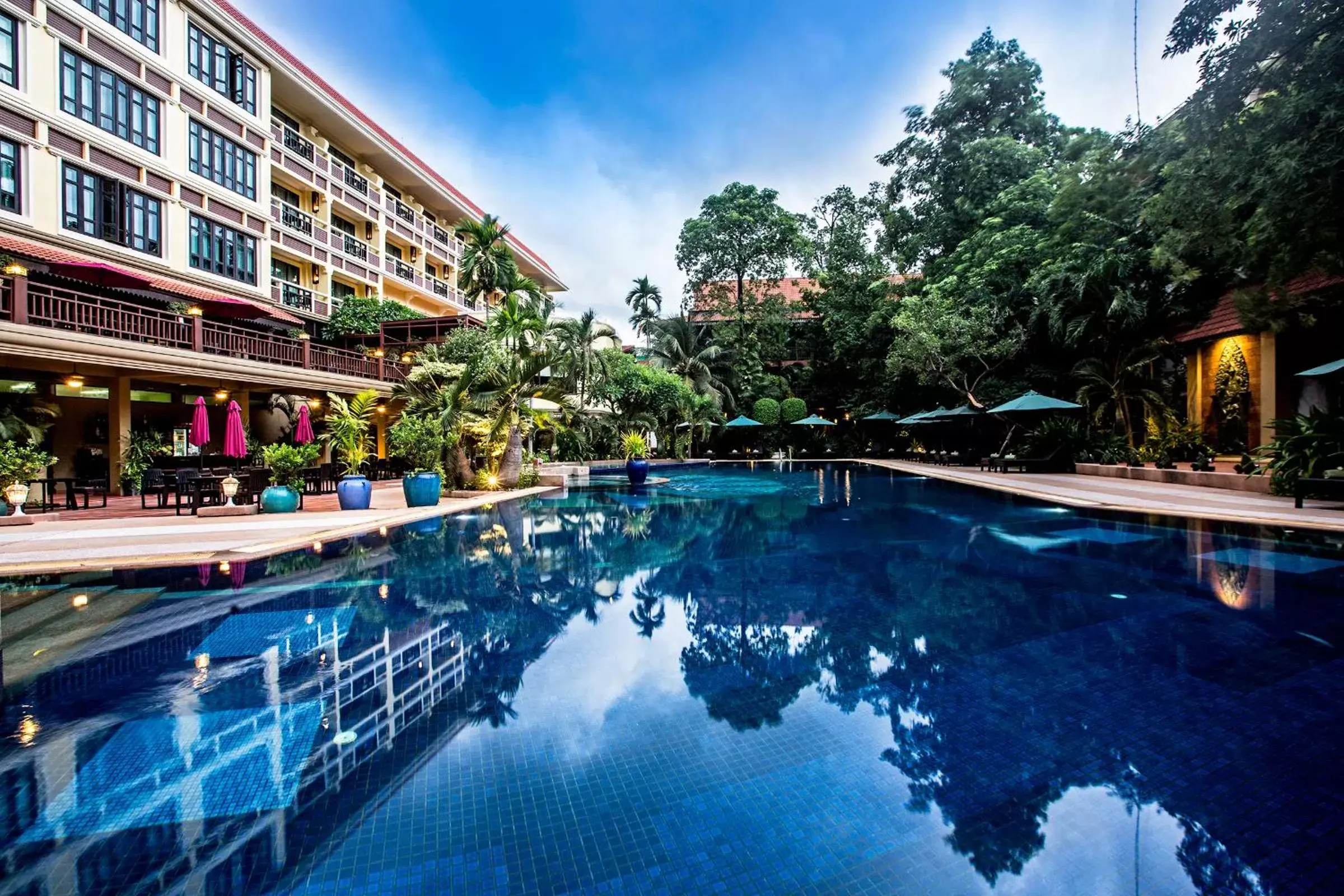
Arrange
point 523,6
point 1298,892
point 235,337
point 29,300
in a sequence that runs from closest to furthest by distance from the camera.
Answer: point 1298,892 → point 29,300 → point 235,337 → point 523,6

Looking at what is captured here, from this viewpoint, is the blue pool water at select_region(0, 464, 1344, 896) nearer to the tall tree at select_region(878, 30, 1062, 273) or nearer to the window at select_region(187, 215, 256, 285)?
the window at select_region(187, 215, 256, 285)

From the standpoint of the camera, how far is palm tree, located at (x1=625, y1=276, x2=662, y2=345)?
33469 millimetres

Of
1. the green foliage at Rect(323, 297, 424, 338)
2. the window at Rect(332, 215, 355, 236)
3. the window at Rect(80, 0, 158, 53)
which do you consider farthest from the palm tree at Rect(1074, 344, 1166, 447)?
the window at Rect(80, 0, 158, 53)

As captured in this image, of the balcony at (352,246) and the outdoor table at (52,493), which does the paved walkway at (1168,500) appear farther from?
the balcony at (352,246)

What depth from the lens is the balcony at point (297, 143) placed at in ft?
72.6

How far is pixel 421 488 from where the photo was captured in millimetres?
12531

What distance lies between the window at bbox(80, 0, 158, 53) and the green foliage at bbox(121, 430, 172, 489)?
36.1ft

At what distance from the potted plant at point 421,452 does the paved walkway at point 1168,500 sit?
1276 centimetres

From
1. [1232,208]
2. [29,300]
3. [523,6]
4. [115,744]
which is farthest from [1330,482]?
[523,6]

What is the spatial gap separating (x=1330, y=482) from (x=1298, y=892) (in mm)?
11536

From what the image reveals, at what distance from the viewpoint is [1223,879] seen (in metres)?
2.23

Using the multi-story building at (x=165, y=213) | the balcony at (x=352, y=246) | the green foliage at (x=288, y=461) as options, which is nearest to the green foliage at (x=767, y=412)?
the multi-story building at (x=165, y=213)

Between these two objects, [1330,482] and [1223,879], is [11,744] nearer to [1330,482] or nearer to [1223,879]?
[1223,879]

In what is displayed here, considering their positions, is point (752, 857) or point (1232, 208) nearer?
point (752, 857)
